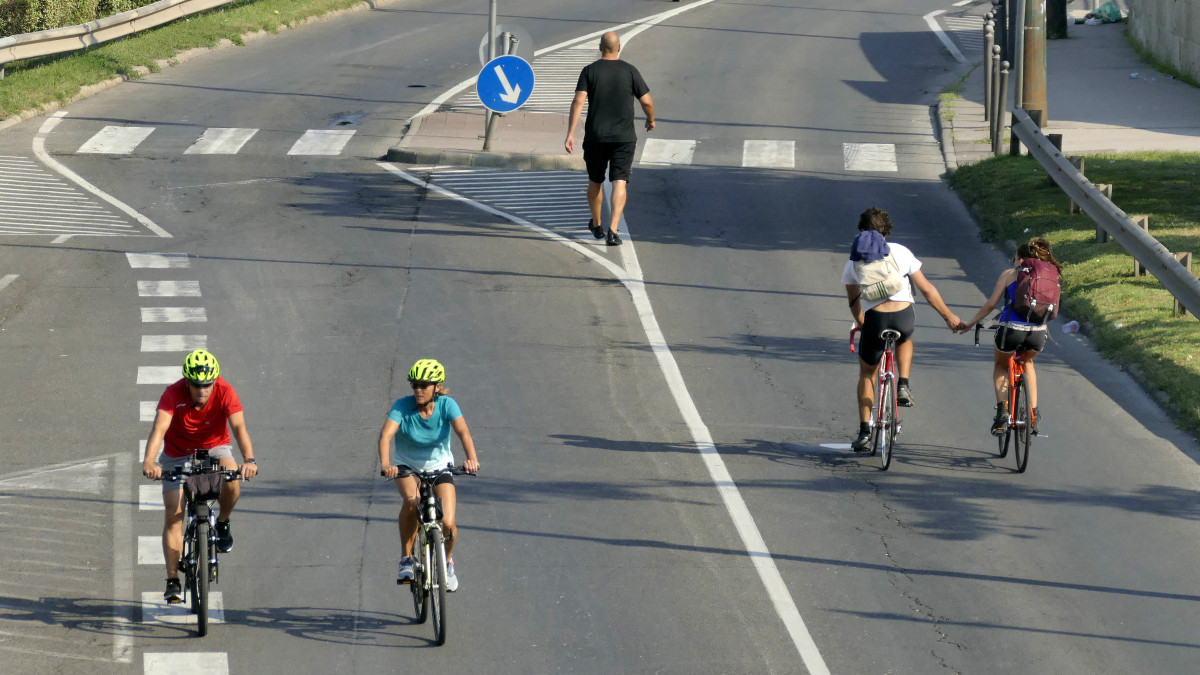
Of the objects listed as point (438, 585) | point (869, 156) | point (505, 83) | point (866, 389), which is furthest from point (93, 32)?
point (438, 585)

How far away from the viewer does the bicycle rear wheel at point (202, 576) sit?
833 centimetres

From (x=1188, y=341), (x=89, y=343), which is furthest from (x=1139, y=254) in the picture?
(x=89, y=343)

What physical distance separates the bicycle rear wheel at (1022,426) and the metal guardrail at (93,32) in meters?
21.1

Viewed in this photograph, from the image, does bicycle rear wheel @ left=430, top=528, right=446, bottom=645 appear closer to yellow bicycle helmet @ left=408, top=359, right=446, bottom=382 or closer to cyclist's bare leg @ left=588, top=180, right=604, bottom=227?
yellow bicycle helmet @ left=408, top=359, right=446, bottom=382

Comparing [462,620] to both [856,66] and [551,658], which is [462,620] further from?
[856,66]

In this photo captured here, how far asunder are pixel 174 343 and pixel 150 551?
4.47m

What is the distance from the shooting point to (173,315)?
1458 centimetres

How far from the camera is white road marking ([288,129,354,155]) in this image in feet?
74.2

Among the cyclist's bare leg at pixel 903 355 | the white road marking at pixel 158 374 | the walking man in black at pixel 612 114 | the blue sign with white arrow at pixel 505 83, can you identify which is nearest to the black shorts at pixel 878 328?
the cyclist's bare leg at pixel 903 355

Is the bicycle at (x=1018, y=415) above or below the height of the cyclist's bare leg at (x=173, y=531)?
above

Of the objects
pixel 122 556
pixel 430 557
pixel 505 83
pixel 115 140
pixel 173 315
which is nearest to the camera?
pixel 430 557

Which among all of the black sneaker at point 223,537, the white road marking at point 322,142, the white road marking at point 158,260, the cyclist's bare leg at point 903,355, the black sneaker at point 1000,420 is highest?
the white road marking at point 322,142

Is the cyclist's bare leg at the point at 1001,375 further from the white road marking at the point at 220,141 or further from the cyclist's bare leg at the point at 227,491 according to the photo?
the white road marking at the point at 220,141

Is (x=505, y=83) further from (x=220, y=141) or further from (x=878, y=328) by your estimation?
(x=878, y=328)
